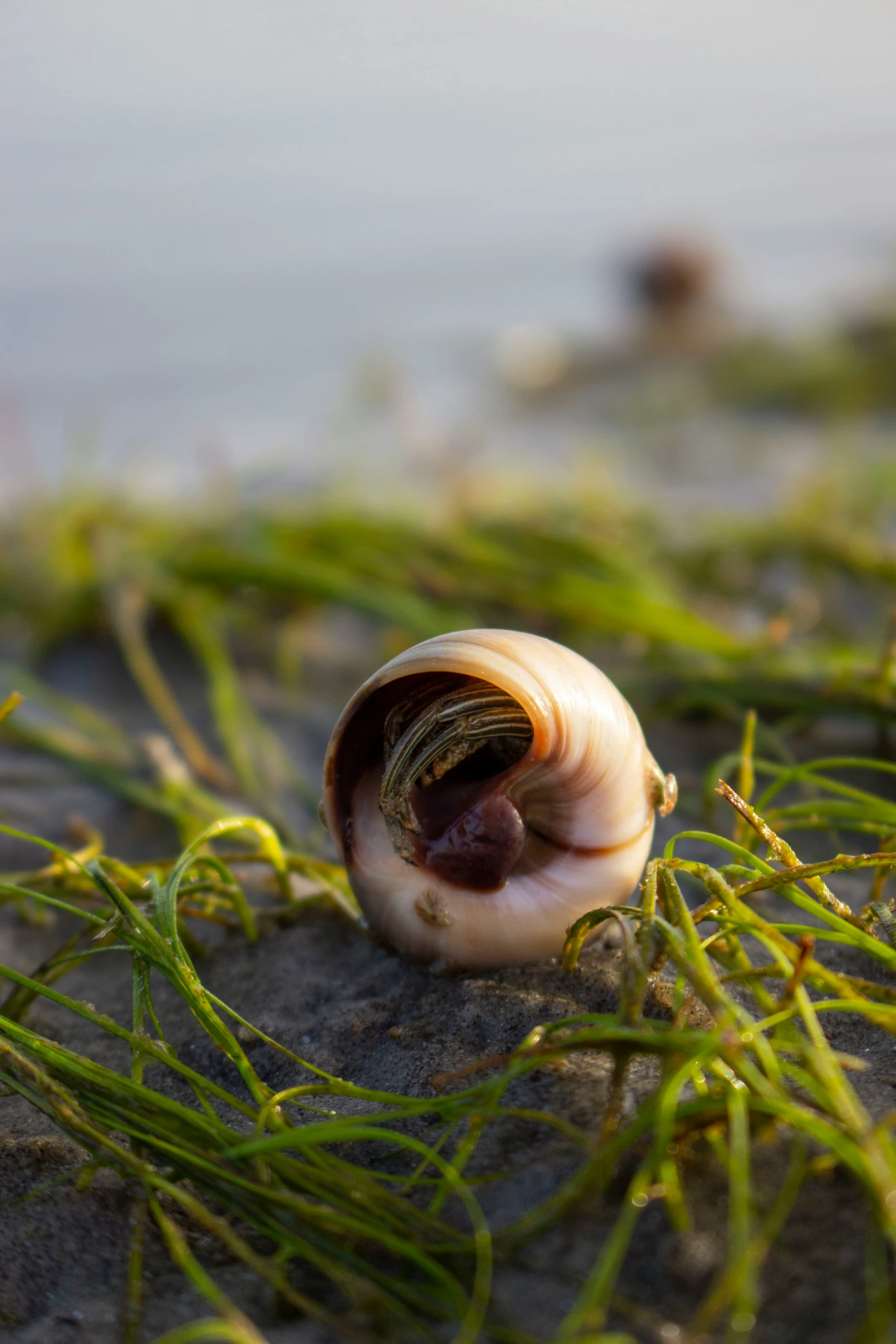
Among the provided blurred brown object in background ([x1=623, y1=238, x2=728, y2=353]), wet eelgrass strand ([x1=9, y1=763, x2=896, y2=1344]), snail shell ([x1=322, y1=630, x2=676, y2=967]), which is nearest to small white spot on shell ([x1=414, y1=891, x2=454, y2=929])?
snail shell ([x1=322, y1=630, x2=676, y2=967])

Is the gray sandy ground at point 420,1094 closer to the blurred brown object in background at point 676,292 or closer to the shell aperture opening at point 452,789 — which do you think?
the shell aperture opening at point 452,789

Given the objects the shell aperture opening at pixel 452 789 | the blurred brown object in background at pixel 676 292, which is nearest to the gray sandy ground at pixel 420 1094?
the shell aperture opening at pixel 452 789

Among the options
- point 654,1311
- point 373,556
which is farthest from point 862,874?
point 373,556

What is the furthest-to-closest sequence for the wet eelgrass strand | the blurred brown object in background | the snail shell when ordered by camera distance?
1. the blurred brown object in background
2. the snail shell
3. the wet eelgrass strand

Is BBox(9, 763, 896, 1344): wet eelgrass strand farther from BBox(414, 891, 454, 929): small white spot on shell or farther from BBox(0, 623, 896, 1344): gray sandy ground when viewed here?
BBox(414, 891, 454, 929): small white spot on shell

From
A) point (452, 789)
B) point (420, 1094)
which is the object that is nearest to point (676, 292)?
point (452, 789)

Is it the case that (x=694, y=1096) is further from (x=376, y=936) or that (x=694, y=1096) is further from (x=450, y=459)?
(x=450, y=459)

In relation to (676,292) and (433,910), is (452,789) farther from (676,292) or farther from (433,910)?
(676,292)

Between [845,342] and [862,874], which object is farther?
[845,342]
